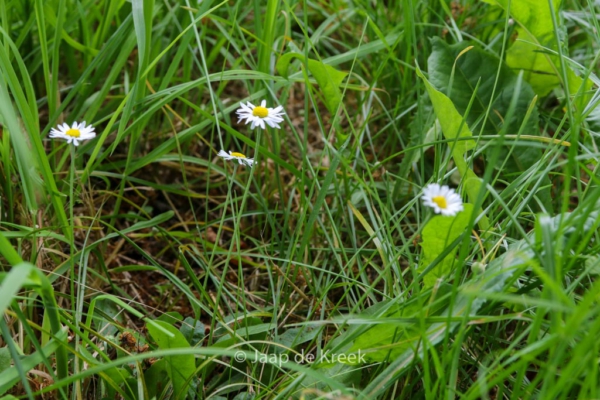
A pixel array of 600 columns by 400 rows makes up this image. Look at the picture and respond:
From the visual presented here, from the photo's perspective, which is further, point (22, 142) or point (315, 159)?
point (315, 159)

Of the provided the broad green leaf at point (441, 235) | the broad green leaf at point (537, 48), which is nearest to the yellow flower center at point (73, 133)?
the broad green leaf at point (441, 235)

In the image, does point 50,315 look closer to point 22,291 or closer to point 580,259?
point 22,291

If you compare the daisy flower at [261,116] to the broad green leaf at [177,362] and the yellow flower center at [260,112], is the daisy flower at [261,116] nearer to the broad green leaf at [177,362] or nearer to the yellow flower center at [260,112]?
the yellow flower center at [260,112]

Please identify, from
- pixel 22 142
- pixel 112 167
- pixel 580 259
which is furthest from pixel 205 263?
pixel 580 259

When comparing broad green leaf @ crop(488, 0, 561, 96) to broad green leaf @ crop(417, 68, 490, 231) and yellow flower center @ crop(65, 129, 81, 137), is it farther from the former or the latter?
yellow flower center @ crop(65, 129, 81, 137)

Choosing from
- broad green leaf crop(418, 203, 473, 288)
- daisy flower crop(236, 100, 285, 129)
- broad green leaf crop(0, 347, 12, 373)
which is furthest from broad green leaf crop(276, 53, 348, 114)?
broad green leaf crop(0, 347, 12, 373)

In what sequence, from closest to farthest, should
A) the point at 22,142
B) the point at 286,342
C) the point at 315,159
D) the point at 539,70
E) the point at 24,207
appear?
the point at 22,142 → the point at 286,342 → the point at 24,207 → the point at 539,70 → the point at 315,159
